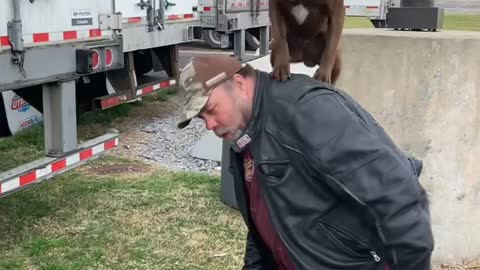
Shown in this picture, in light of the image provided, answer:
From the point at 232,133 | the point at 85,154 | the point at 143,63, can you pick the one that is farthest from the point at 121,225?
the point at 143,63

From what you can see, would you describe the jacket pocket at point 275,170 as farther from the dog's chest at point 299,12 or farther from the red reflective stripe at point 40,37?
the red reflective stripe at point 40,37

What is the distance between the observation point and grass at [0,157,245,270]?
4570 mm

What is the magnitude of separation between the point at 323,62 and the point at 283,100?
1.05m

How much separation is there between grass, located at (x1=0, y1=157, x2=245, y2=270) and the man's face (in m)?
2.62

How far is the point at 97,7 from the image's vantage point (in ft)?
19.4

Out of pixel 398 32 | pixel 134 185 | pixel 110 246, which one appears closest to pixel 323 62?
pixel 398 32

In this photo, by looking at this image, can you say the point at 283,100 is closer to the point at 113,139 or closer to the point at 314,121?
the point at 314,121

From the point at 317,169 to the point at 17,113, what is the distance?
6235mm

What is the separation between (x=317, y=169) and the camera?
1.93m

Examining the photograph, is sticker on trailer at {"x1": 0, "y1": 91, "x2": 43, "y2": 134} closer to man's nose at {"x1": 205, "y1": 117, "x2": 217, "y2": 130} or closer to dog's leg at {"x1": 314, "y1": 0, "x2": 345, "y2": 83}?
dog's leg at {"x1": 314, "y1": 0, "x2": 345, "y2": 83}

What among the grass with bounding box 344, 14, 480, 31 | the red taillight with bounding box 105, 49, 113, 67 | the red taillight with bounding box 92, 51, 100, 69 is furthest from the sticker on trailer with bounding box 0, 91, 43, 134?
the grass with bounding box 344, 14, 480, 31

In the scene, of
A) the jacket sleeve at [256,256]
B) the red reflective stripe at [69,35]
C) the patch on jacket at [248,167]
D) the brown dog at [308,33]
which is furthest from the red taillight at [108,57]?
the patch on jacket at [248,167]

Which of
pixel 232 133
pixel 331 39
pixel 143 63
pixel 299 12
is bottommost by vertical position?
pixel 143 63

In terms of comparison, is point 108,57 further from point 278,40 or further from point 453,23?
point 453,23
